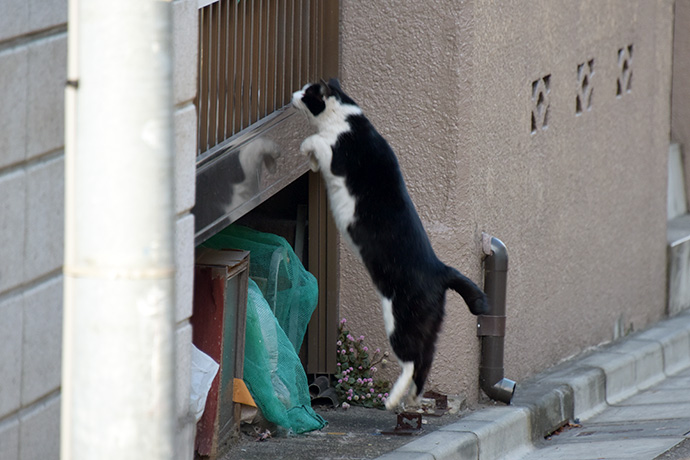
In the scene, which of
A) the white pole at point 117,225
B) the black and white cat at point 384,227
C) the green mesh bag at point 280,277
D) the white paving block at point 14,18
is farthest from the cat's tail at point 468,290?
the white pole at point 117,225

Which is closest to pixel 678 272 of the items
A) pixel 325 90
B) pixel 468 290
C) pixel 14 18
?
pixel 468 290

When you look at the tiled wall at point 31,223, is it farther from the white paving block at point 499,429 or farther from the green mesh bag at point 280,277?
the white paving block at point 499,429

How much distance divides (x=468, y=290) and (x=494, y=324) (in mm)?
1140

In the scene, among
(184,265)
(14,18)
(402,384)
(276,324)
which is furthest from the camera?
(276,324)

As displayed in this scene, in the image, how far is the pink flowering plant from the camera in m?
5.50

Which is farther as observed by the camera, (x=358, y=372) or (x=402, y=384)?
(x=358, y=372)

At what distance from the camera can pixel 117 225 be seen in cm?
173

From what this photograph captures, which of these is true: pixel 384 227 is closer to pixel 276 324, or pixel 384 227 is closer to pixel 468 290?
pixel 468 290

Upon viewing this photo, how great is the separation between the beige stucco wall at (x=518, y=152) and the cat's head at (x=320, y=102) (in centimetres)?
97

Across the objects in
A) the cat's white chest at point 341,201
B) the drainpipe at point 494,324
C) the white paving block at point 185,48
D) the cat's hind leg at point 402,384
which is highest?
the white paving block at point 185,48

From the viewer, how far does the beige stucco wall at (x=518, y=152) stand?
17.5ft

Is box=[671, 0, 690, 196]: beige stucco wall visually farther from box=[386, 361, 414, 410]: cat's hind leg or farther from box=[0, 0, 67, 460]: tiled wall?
box=[0, 0, 67, 460]: tiled wall

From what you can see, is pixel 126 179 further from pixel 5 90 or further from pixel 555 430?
pixel 555 430

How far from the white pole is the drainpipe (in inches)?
153
